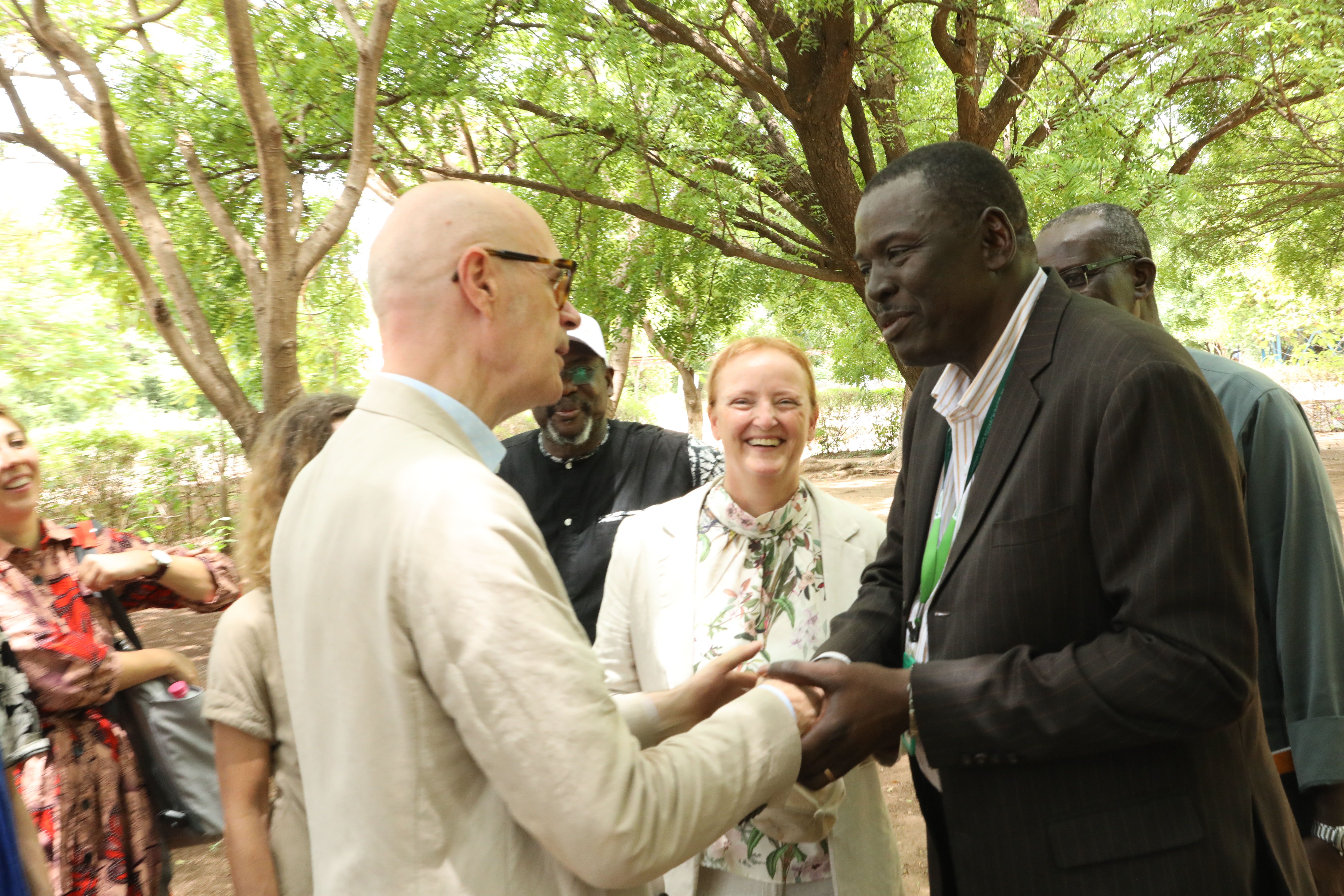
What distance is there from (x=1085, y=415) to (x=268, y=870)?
216 cm

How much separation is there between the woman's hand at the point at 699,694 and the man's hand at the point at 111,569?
217 centimetres

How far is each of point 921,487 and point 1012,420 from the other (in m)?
0.41

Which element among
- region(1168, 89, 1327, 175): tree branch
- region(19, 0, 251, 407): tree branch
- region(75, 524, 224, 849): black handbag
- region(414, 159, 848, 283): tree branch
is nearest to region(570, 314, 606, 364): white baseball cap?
region(75, 524, 224, 849): black handbag

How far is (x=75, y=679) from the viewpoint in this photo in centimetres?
293

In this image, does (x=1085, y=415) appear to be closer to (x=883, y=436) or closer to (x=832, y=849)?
(x=832, y=849)

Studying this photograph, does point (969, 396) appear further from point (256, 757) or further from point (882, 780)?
point (882, 780)

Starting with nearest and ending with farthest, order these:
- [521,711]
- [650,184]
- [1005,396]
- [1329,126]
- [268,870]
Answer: [521,711]
[1005,396]
[268,870]
[650,184]
[1329,126]

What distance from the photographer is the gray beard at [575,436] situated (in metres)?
3.89

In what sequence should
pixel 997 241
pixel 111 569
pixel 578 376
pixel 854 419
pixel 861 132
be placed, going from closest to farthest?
pixel 997 241
pixel 111 569
pixel 578 376
pixel 861 132
pixel 854 419

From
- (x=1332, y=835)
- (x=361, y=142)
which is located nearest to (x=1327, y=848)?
(x=1332, y=835)

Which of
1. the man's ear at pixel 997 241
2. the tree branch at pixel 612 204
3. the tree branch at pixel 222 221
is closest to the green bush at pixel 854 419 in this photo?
the tree branch at pixel 612 204

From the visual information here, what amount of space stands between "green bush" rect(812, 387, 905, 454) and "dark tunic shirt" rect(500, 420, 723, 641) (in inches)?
909

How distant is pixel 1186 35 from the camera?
7988 millimetres

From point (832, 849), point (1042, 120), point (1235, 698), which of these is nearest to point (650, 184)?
point (1042, 120)
